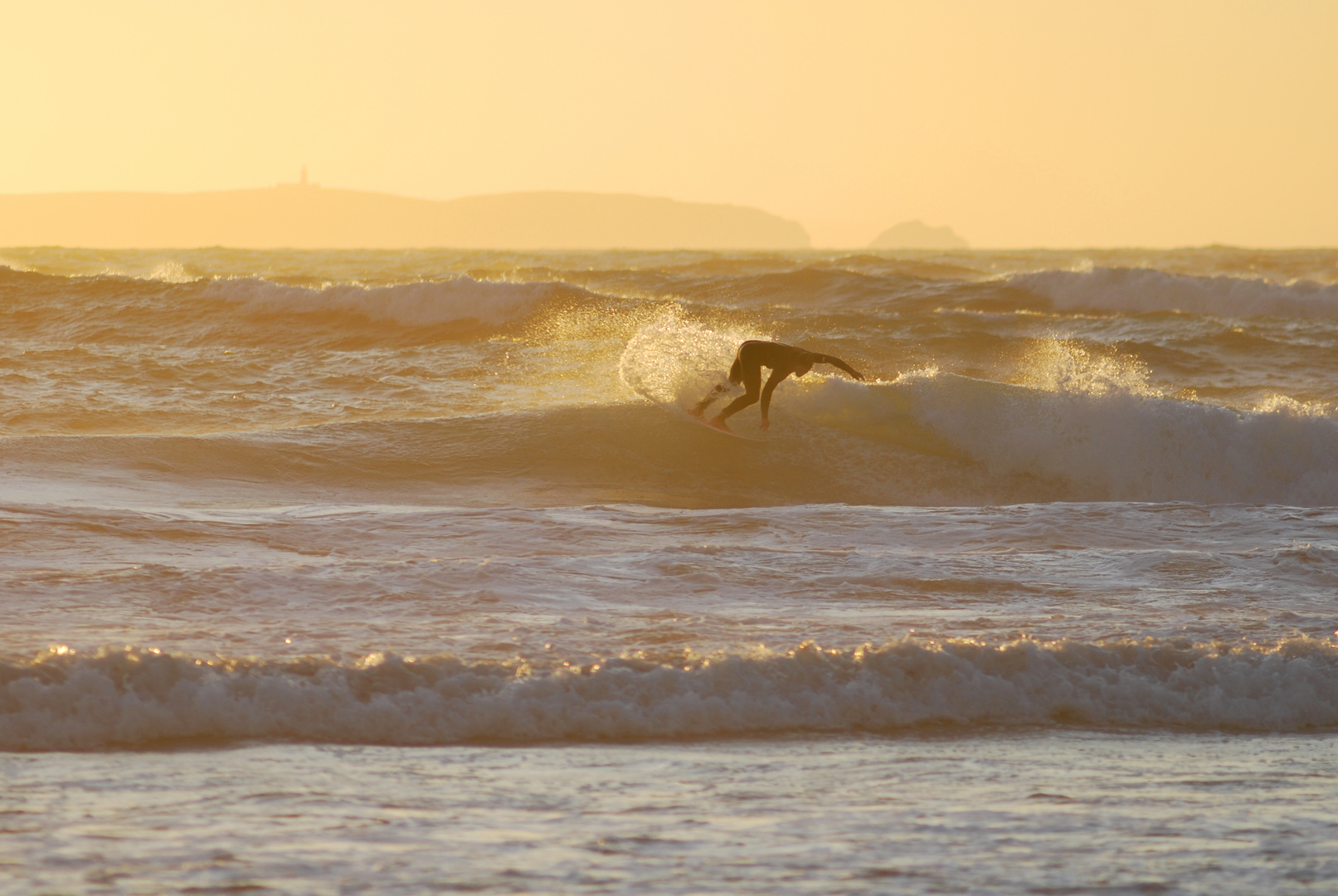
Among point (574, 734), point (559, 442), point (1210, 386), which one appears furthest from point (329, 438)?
point (1210, 386)

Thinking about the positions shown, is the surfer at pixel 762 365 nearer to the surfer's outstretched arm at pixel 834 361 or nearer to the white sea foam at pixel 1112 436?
the surfer's outstretched arm at pixel 834 361

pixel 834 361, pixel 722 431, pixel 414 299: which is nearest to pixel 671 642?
pixel 834 361

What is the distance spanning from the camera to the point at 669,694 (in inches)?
195

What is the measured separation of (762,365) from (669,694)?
8262mm

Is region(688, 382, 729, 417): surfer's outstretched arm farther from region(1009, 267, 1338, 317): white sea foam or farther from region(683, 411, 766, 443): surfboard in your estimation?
region(1009, 267, 1338, 317): white sea foam

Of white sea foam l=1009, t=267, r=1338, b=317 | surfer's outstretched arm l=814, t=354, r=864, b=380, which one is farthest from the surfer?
white sea foam l=1009, t=267, r=1338, b=317

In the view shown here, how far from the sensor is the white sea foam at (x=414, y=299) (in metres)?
23.0

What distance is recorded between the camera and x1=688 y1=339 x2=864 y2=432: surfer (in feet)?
40.3

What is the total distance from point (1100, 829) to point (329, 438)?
10.1 meters

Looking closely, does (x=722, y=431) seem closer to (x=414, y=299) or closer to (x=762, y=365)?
(x=762, y=365)

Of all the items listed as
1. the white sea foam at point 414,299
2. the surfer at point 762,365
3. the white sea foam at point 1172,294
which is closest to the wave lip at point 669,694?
the surfer at point 762,365

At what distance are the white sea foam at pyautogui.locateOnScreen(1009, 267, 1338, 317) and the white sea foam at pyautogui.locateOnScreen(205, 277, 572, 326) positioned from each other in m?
12.1

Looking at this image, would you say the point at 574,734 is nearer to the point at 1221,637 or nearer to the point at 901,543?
the point at 1221,637

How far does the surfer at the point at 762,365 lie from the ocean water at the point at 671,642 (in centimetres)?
50
